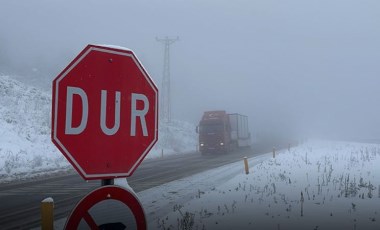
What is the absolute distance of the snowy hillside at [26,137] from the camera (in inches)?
908

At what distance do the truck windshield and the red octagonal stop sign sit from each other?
1356 inches

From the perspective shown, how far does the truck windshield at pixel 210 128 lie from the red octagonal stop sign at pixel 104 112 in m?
34.4

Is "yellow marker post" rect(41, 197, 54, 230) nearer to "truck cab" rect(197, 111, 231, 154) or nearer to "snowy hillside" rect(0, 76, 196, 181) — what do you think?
"snowy hillside" rect(0, 76, 196, 181)

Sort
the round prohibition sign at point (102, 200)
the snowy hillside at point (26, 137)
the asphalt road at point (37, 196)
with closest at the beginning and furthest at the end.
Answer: the round prohibition sign at point (102, 200), the asphalt road at point (37, 196), the snowy hillside at point (26, 137)

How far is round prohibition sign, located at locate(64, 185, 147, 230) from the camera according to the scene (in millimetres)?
2651

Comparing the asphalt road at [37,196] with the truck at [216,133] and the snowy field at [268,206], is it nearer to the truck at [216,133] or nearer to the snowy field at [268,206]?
the snowy field at [268,206]

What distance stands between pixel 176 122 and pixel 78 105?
63770mm

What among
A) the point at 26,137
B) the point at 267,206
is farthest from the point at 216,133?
the point at 267,206

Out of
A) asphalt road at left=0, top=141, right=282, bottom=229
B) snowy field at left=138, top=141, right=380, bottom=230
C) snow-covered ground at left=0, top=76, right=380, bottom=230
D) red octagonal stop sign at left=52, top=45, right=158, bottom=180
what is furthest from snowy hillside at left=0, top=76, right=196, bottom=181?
red octagonal stop sign at left=52, top=45, right=158, bottom=180

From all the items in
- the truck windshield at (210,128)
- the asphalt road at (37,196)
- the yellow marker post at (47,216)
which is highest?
the truck windshield at (210,128)

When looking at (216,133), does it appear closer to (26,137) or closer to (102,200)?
(26,137)

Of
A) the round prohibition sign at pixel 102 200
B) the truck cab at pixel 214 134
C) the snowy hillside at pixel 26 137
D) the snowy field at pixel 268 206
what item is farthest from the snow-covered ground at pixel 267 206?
the truck cab at pixel 214 134

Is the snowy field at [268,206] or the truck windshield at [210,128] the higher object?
the truck windshield at [210,128]

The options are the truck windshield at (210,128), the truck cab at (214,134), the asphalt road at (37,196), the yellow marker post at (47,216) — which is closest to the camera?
the yellow marker post at (47,216)
